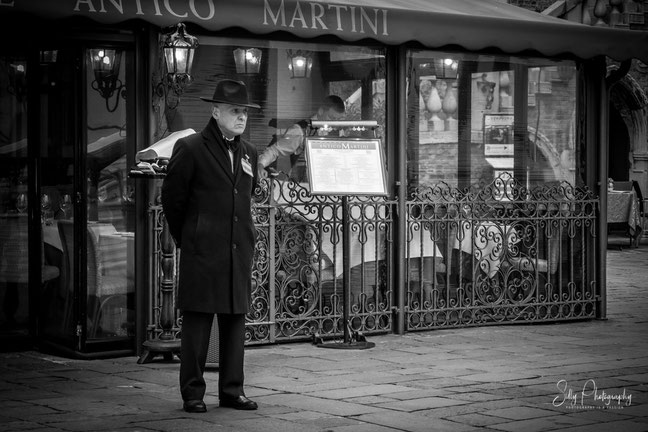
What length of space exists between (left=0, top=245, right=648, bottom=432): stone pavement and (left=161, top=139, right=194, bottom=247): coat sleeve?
3.68ft

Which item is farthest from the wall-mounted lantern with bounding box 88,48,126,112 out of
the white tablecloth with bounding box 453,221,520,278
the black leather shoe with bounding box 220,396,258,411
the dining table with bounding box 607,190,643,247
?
the dining table with bounding box 607,190,643,247

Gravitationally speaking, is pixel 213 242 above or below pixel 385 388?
above

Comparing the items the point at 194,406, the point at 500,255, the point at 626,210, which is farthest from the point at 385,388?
the point at 626,210

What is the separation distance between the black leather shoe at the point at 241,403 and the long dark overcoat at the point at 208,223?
514mm

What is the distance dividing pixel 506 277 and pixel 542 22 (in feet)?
7.70

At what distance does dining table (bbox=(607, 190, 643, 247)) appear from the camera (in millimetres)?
21625

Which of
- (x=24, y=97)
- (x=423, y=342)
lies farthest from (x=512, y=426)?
(x=24, y=97)

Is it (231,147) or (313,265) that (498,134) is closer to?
(313,265)

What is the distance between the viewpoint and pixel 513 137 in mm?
11266

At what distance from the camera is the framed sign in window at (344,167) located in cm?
943

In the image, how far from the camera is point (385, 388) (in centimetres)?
754

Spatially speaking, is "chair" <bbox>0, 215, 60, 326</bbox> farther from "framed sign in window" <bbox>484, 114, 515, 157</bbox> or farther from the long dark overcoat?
"framed sign in window" <bbox>484, 114, 515, 157</bbox>

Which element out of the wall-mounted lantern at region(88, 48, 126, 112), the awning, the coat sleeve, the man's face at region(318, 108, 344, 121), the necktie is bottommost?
the coat sleeve

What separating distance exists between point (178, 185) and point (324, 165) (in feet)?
9.28
